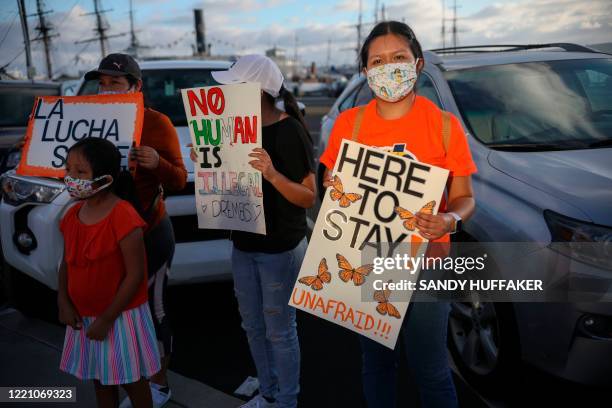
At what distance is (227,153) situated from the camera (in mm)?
2471

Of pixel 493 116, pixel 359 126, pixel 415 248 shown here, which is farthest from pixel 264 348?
pixel 493 116

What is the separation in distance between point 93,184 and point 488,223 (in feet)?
6.36

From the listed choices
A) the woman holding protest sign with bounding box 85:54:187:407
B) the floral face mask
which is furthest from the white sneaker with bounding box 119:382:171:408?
the floral face mask

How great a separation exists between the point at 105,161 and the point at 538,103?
270 cm

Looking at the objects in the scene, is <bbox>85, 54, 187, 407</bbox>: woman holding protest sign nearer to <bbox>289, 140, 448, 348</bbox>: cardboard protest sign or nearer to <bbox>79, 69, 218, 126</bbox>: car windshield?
<bbox>289, 140, 448, 348</bbox>: cardboard protest sign

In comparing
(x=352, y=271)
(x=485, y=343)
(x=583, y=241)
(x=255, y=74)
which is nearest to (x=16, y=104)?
(x=255, y=74)

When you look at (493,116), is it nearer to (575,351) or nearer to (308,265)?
(575,351)

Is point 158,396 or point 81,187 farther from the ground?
point 81,187

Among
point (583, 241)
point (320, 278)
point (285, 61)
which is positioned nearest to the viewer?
point (320, 278)

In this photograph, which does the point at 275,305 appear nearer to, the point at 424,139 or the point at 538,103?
the point at 424,139

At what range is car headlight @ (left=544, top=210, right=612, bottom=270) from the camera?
2.34 m

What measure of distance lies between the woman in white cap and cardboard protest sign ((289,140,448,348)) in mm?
316

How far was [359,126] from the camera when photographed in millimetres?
2068

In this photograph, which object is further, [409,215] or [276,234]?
[276,234]
